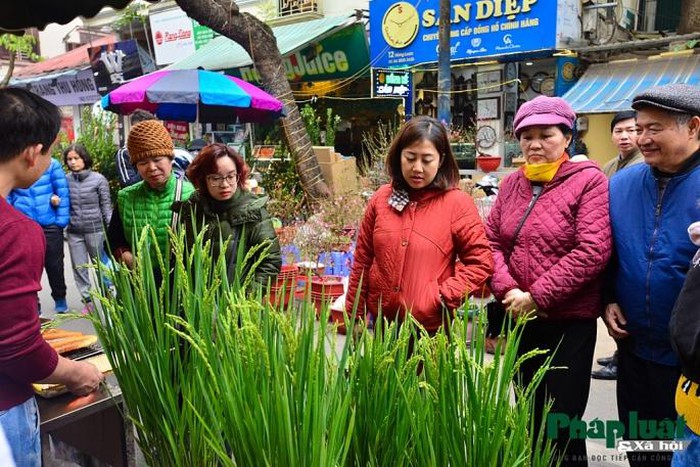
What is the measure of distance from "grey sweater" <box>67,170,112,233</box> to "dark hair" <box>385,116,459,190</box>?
3975 mm

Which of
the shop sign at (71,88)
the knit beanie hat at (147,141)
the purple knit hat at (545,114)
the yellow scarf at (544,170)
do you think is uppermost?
the shop sign at (71,88)

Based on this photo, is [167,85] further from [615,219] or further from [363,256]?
[615,219]

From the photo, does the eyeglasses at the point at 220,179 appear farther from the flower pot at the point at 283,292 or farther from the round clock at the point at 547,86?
the round clock at the point at 547,86

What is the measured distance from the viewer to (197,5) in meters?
7.84

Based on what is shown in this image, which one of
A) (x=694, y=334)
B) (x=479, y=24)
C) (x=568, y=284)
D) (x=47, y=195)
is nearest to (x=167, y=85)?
(x=47, y=195)

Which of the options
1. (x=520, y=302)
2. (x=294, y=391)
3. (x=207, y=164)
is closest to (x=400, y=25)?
(x=207, y=164)

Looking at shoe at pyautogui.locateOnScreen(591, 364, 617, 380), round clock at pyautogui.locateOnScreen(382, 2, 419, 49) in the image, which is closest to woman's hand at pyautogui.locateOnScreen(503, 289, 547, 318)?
shoe at pyautogui.locateOnScreen(591, 364, 617, 380)

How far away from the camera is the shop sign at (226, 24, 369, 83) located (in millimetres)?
12633

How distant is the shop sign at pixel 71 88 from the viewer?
719 inches

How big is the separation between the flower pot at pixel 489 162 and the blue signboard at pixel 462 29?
72.2 inches

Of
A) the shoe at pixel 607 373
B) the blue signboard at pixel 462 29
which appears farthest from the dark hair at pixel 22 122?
the blue signboard at pixel 462 29

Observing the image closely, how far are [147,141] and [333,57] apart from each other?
10722 mm

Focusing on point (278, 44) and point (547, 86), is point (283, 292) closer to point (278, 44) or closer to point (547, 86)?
point (547, 86)

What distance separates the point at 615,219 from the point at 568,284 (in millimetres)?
289
